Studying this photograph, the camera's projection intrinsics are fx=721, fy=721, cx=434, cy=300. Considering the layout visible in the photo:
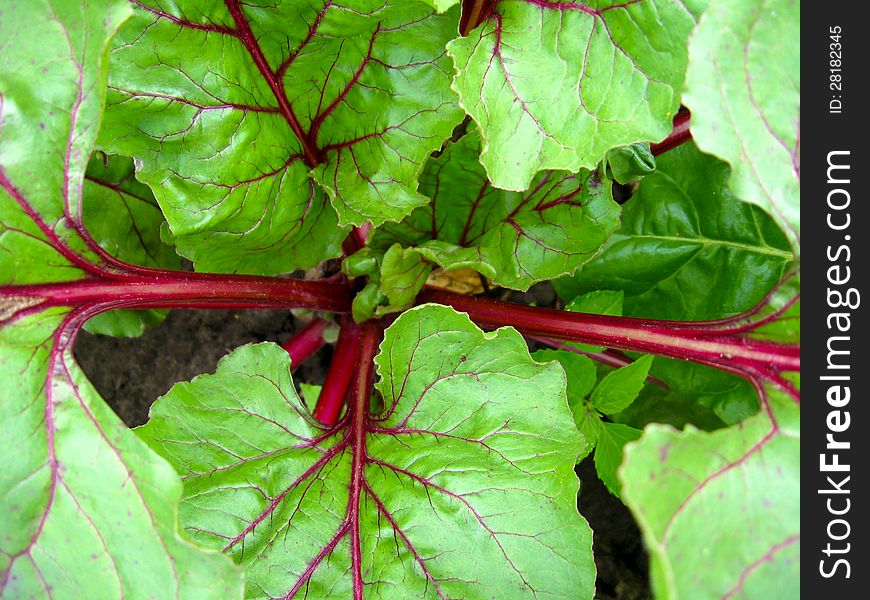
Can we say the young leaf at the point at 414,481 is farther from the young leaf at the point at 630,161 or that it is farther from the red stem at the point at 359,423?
the young leaf at the point at 630,161

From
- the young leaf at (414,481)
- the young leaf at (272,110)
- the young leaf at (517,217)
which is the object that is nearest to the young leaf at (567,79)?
the young leaf at (272,110)

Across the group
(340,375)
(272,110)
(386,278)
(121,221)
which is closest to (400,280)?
(386,278)

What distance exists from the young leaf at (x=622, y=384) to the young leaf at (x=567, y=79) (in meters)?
0.39

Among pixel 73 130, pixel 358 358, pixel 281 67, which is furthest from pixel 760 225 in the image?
pixel 73 130

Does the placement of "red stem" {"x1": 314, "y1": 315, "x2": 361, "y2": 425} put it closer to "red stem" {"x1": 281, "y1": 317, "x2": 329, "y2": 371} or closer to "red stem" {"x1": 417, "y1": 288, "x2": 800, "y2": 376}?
→ "red stem" {"x1": 281, "y1": 317, "x2": 329, "y2": 371}

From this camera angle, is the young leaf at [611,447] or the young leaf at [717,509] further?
the young leaf at [611,447]

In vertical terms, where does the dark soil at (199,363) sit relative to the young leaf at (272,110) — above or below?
below

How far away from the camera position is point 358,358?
1.57 meters

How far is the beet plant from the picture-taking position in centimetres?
91

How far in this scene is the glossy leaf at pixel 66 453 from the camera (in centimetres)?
96

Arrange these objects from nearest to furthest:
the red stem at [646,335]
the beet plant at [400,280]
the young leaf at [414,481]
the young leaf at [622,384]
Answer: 1. the beet plant at [400,280]
2. the red stem at [646,335]
3. the young leaf at [414,481]
4. the young leaf at [622,384]

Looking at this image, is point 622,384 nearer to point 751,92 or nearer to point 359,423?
point 359,423

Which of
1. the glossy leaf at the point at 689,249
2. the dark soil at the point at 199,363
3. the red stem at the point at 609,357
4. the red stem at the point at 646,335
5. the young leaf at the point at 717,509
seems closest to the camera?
the young leaf at the point at 717,509

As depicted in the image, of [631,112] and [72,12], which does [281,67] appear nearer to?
[72,12]
